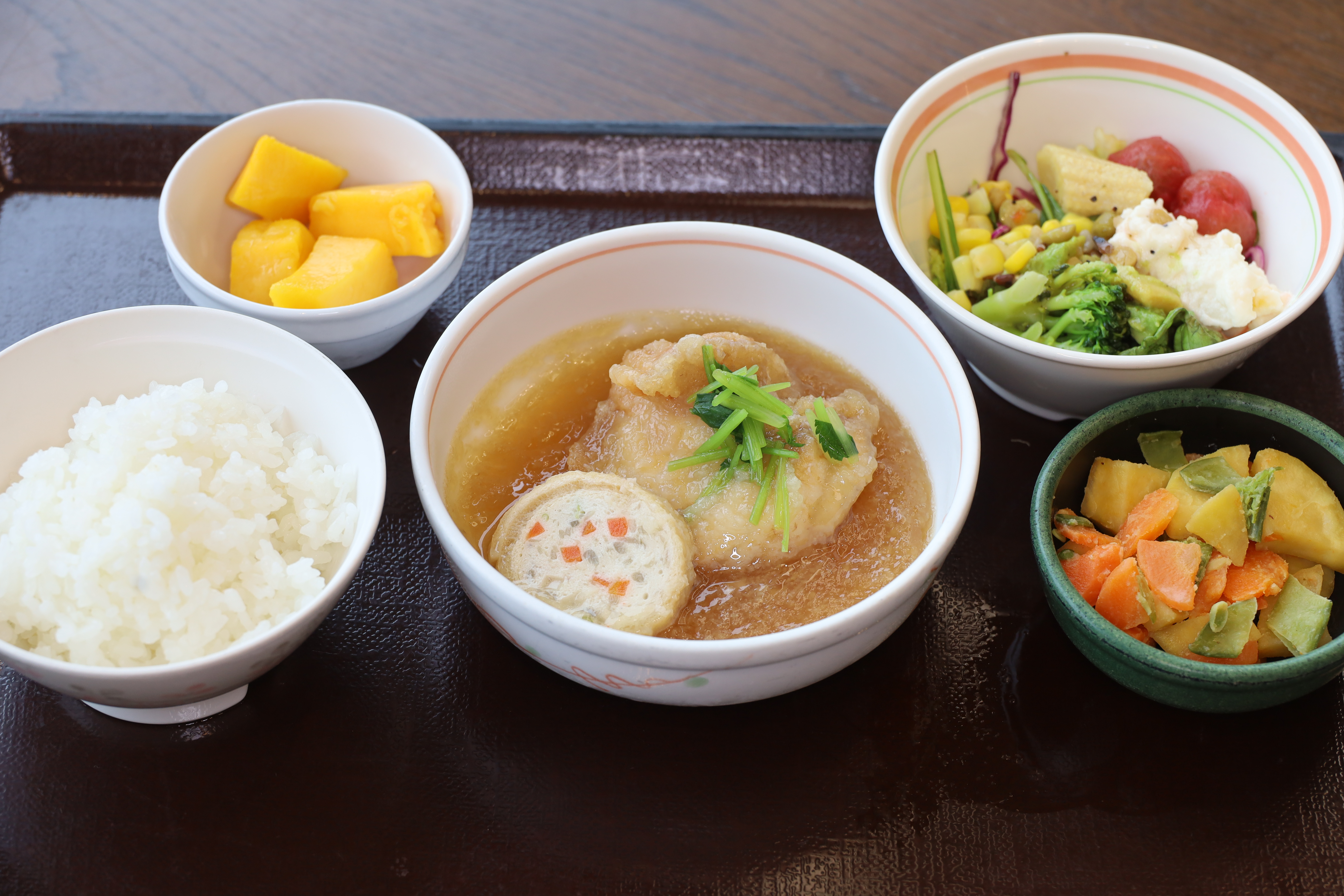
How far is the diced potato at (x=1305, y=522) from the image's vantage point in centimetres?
203

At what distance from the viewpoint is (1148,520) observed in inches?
80.3

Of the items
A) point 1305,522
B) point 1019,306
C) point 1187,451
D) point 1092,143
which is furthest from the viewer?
point 1092,143

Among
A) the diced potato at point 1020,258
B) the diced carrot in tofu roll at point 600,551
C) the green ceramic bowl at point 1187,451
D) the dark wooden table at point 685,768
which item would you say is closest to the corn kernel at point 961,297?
the diced potato at point 1020,258

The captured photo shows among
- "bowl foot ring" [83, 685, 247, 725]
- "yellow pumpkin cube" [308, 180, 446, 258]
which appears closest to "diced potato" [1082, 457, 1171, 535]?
"yellow pumpkin cube" [308, 180, 446, 258]

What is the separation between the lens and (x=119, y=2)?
361 cm

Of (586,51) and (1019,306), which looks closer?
(1019,306)

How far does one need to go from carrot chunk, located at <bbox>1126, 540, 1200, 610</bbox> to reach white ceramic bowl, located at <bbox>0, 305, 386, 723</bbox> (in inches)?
57.2

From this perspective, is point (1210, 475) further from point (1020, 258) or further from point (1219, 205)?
point (1219, 205)

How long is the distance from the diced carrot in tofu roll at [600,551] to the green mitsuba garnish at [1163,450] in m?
1.00

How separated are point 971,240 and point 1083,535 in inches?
34.1

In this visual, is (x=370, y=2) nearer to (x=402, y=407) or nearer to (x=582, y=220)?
(x=582, y=220)

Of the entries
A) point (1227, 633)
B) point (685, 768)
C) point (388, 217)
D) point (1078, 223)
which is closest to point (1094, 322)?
point (1078, 223)

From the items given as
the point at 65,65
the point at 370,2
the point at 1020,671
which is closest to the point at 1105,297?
the point at 1020,671

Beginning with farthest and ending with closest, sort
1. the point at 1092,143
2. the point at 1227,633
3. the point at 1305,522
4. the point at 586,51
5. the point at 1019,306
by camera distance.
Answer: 1. the point at 586,51
2. the point at 1092,143
3. the point at 1019,306
4. the point at 1305,522
5. the point at 1227,633
